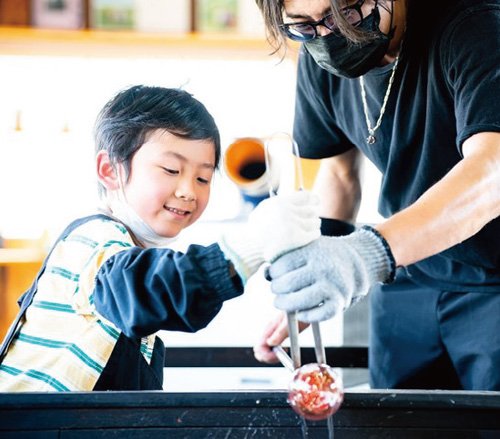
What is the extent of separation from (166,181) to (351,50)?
33 cm

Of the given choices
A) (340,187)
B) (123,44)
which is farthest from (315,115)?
(123,44)

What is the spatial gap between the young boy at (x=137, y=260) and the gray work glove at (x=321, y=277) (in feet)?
0.06

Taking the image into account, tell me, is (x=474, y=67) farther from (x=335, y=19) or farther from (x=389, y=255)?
(x=389, y=255)

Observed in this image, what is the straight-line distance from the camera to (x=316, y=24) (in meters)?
1.17

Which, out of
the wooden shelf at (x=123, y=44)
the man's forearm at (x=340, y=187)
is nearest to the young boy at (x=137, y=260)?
the man's forearm at (x=340, y=187)

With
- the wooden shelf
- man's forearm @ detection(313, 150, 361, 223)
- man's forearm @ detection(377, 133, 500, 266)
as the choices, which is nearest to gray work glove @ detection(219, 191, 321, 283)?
man's forearm @ detection(377, 133, 500, 266)

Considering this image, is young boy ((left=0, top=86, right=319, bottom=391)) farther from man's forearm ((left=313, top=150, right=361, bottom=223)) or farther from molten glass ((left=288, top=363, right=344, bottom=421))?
man's forearm ((left=313, top=150, right=361, bottom=223))

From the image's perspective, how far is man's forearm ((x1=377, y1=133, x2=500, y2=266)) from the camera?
89 centimetres

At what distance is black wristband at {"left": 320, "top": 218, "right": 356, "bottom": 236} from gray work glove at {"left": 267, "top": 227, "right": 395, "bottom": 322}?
0.67m

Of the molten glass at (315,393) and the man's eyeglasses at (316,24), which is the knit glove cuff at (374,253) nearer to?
the molten glass at (315,393)

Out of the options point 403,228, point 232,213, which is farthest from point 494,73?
point 232,213

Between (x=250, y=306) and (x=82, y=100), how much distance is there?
3.87 feet

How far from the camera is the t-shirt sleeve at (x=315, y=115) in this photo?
1534 mm

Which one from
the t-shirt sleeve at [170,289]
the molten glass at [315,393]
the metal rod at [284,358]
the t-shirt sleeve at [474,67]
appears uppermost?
the t-shirt sleeve at [474,67]
